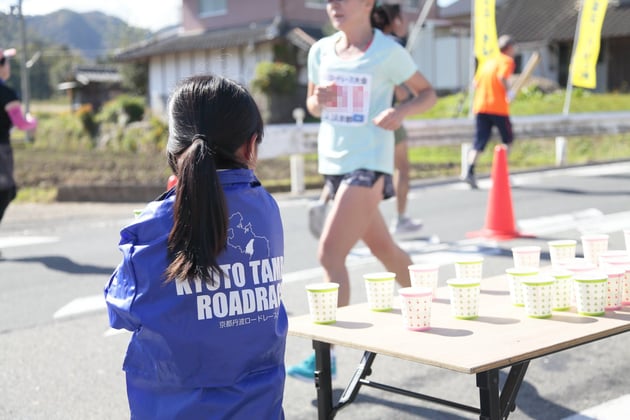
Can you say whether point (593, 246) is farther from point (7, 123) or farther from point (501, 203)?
point (7, 123)

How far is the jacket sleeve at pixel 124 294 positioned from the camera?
8.40ft

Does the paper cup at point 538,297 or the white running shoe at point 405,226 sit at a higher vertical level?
the paper cup at point 538,297

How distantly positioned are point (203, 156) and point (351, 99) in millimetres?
2541

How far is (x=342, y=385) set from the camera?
4809 millimetres

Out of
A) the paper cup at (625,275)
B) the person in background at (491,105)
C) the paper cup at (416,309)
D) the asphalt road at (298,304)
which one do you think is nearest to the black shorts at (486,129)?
the person in background at (491,105)

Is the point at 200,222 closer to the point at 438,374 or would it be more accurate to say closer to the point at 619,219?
the point at 438,374

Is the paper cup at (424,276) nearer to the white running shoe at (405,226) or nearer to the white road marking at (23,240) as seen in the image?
the white running shoe at (405,226)

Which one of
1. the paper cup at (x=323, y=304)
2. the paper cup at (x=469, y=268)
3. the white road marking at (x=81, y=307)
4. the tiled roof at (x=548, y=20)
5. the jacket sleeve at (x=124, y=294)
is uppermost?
the tiled roof at (x=548, y=20)

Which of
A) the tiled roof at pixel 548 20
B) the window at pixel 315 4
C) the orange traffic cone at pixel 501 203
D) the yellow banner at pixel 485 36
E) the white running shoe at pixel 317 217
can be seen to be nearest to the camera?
the white running shoe at pixel 317 217

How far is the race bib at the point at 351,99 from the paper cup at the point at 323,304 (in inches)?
62.9

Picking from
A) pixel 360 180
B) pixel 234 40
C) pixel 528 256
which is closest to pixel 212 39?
pixel 234 40

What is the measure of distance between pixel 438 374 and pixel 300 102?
102ft

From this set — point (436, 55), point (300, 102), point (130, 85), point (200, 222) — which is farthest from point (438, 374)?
point (130, 85)

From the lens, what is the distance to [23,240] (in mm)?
9953
